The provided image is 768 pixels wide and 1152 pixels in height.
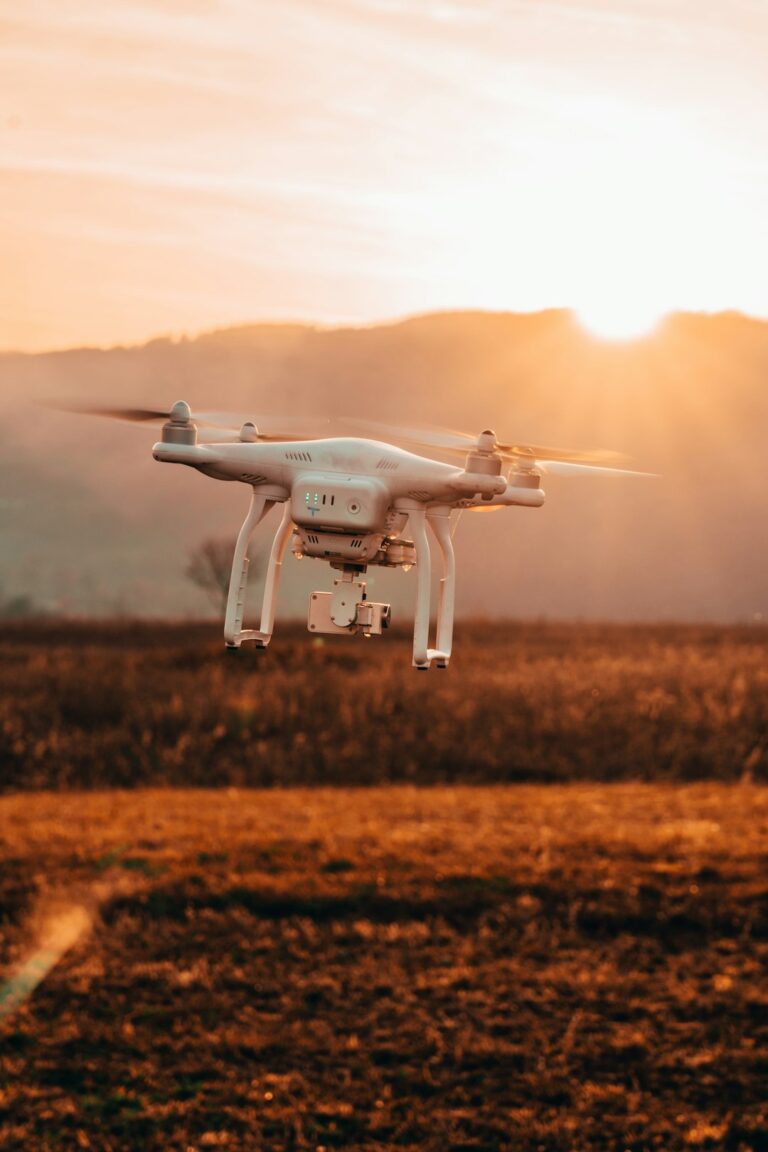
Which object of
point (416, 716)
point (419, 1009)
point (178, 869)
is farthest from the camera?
point (416, 716)

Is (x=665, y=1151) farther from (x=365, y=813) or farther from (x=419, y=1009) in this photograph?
(x=365, y=813)

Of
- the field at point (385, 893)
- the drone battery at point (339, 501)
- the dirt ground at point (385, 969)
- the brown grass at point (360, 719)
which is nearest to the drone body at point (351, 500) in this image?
the drone battery at point (339, 501)

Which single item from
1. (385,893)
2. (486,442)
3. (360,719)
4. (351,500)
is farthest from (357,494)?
(360,719)

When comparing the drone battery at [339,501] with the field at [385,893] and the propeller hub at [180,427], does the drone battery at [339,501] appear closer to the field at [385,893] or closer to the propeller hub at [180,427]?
the propeller hub at [180,427]

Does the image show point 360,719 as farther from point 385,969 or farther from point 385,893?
point 385,969

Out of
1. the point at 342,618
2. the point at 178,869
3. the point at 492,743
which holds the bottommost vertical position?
the point at 178,869

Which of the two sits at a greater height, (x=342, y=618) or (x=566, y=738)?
(x=342, y=618)

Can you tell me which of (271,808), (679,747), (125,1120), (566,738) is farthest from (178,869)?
(679,747)

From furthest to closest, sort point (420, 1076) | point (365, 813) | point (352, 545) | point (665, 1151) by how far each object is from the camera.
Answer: point (365, 813) → point (420, 1076) → point (665, 1151) → point (352, 545)
